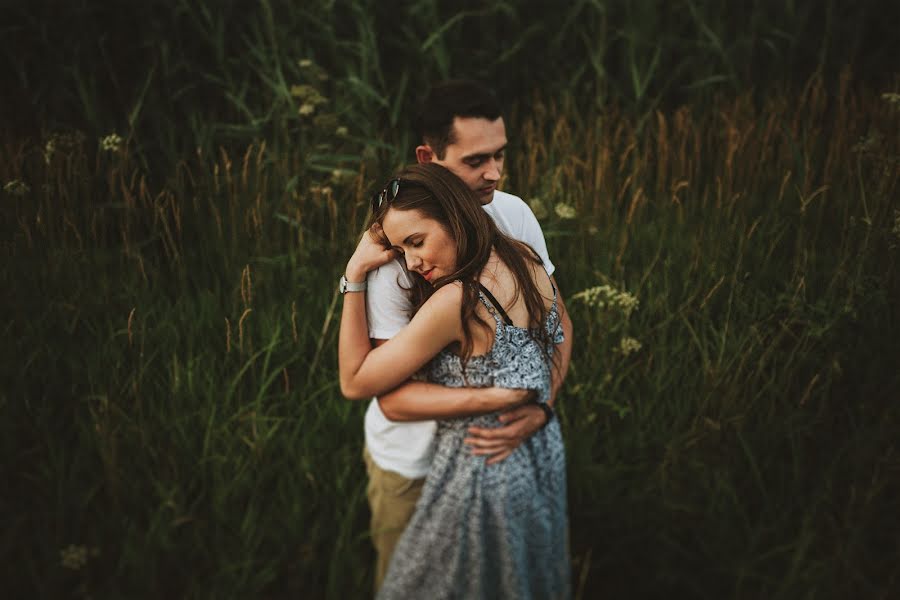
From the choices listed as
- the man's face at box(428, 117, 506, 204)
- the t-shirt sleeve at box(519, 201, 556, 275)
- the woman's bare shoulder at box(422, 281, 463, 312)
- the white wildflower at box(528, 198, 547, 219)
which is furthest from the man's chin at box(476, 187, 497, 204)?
the white wildflower at box(528, 198, 547, 219)

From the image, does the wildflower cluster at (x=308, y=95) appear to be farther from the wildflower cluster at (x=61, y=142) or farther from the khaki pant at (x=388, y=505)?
the khaki pant at (x=388, y=505)

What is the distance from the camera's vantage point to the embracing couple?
5.31ft

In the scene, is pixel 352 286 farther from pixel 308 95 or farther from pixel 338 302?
pixel 308 95

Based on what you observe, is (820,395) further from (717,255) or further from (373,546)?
(373,546)

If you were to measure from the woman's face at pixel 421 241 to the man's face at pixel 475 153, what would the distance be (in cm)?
44

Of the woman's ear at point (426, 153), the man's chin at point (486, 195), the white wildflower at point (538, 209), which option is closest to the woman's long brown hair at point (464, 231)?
the man's chin at point (486, 195)

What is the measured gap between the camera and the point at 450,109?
2068 millimetres

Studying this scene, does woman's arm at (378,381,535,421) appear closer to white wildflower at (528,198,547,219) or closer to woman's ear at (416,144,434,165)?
woman's ear at (416,144,434,165)

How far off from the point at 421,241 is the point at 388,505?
2.31ft

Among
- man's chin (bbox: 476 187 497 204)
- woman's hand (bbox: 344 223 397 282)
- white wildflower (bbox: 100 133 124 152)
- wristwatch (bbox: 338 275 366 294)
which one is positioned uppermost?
white wildflower (bbox: 100 133 124 152)

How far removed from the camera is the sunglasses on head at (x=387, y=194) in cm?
165

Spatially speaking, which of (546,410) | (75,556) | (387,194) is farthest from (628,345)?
(75,556)

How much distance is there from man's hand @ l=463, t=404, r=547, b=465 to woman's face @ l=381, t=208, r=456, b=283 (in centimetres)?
37

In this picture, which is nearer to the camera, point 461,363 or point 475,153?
point 461,363
